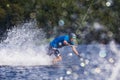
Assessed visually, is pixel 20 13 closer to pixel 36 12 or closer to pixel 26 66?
pixel 36 12

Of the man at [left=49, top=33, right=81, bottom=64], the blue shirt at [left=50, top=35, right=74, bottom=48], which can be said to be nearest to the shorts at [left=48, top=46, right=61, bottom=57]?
the man at [left=49, top=33, right=81, bottom=64]

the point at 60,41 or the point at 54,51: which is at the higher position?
the point at 60,41

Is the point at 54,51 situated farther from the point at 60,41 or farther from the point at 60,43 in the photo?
the point at 60,41

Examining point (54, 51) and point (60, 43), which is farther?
point (54, 51)

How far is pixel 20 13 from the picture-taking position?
189 feet

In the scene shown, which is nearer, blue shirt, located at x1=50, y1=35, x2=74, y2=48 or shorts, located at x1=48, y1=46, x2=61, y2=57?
blue shirt, located at x1=50, y1=35, x2=74, y2=48

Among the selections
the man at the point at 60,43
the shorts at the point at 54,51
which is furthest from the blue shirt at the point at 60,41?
the shorts at the point at 54,51

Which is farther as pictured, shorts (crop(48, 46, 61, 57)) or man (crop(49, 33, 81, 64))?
shorts (crop(48, 46, 61, 57))

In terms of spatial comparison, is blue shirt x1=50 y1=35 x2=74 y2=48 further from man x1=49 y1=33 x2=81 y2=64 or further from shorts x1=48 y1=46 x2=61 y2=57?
shorts x1=48 y1=46 x2=61 y2=57

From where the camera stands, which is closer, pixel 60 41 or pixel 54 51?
pixel 60 41

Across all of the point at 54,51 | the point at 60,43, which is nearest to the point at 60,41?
the point at 60,43

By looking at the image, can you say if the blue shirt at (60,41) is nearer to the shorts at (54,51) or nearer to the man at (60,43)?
the man at (60,43)

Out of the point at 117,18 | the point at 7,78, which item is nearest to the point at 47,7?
the point at 117,18

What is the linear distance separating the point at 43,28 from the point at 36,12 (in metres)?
2.91
